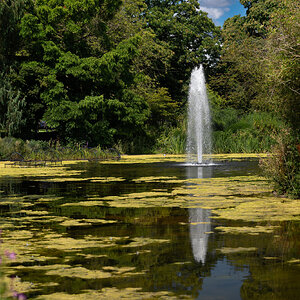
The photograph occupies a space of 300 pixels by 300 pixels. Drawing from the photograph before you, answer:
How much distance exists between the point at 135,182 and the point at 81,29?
2054 cm

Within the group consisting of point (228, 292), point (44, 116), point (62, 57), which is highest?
point (62, 57)

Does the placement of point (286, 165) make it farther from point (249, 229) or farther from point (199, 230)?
point (199, 230)

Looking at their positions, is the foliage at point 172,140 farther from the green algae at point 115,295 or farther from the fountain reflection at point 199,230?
the green algae at point 115,295

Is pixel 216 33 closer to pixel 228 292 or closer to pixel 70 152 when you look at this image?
pixel 70 152

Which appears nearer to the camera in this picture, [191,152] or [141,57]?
[191,152]

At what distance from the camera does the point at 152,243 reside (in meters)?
8.29

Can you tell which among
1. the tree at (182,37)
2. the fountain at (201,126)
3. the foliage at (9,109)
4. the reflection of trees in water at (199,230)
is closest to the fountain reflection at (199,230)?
the reflection of trees in water at (199,230)

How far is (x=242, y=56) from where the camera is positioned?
4891cm

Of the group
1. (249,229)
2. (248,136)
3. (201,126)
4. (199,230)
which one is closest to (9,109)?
(201,126)

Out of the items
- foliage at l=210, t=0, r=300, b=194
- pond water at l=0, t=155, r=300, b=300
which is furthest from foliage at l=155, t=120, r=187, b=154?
pond water at l=0, t=155, r=300, b=300

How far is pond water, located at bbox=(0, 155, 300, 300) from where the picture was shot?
6102 mm

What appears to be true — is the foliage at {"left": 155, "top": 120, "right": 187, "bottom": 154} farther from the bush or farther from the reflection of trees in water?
the reflection of trees in water

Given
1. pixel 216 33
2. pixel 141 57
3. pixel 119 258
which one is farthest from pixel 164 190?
pixel 216 33

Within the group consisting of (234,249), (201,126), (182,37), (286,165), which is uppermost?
(182,37)
